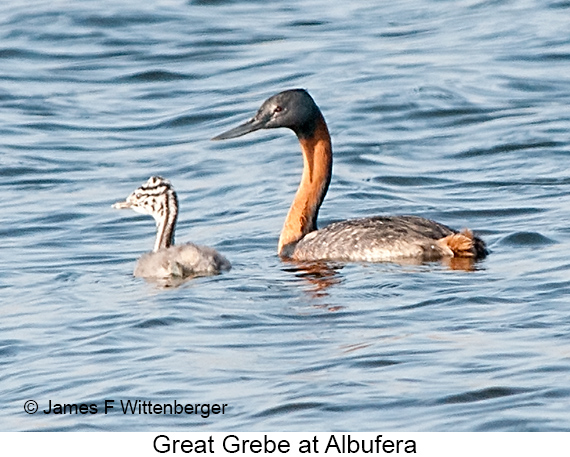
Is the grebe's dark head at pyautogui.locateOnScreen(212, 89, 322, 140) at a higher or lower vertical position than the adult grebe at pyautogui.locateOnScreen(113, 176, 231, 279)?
higher

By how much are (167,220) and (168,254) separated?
24.8 inches

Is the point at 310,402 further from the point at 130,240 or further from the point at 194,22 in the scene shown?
the point at 194,22

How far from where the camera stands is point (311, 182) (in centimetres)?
1182

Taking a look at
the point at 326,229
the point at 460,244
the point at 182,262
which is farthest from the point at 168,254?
the point at 460,244

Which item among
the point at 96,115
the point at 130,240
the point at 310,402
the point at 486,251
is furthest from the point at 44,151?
the point at 310,402

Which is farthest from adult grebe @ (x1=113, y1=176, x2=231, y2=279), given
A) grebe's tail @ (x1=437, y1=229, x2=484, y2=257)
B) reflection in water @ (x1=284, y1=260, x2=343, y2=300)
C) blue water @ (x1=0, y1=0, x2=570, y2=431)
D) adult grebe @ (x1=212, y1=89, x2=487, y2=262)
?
grebe's tail @ (x1=437, y1=229, x2=484, y2=257)

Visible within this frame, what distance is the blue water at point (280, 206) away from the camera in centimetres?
763

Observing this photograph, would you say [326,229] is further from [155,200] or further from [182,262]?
[182,262]

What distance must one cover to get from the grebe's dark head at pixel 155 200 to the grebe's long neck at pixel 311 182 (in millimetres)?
1065

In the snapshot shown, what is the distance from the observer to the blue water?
763 centimetres

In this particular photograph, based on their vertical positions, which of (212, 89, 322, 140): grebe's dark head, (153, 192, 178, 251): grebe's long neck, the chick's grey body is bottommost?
the chick's grey body

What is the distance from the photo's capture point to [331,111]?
17.1 m

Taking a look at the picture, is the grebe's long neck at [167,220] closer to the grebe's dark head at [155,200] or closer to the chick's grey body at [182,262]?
the grebe's dark head at [155,200]

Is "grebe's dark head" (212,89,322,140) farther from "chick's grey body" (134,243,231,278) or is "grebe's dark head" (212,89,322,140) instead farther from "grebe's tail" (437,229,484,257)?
"grebe's tail" (437,229,484,257)
